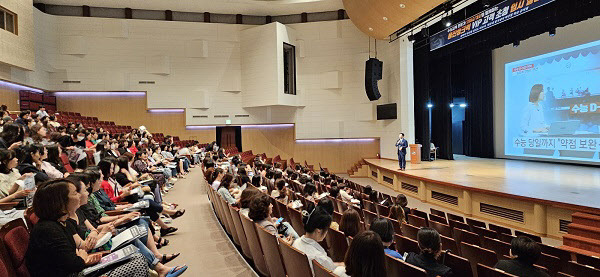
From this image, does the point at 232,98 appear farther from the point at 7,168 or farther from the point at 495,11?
the point at 7,168

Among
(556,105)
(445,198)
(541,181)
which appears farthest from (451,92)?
(445,198)

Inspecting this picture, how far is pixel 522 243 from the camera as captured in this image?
2.29 m

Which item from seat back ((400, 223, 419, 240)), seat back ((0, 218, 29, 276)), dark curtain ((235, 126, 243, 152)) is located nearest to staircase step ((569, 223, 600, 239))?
seat back ((400, 223, 419, 240))

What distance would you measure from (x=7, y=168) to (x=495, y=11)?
314 inches

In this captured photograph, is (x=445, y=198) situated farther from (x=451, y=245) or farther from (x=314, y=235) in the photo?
(x=314, y=235)

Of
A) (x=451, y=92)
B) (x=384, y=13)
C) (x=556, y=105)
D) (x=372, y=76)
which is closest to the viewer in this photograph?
(x=384, y=13)

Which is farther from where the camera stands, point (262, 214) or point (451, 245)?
point (451, 245)

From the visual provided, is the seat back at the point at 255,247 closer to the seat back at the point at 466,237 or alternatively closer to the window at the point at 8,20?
the seat back at the point at 466,237

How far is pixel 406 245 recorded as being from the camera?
2916 mm

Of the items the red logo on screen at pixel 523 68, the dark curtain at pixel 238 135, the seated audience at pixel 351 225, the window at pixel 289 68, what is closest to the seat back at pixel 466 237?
the seated audience at pixel 351 225

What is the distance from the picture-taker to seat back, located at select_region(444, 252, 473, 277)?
7.36 ft

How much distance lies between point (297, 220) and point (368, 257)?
1713 millimetres

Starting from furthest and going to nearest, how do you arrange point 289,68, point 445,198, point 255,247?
point 289,68
point 445,198
point 255,247

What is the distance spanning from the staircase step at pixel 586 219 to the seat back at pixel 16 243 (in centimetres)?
596
